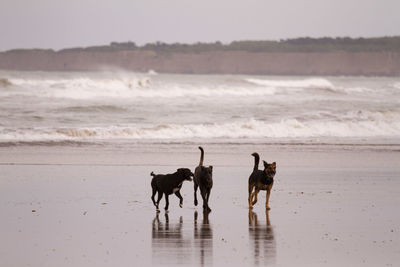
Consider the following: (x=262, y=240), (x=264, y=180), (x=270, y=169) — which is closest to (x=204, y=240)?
(x=262, y=240)

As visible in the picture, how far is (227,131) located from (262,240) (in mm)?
16827

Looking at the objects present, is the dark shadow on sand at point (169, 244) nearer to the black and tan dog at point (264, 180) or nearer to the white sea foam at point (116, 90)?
the black and tan dog at point (264, 180)

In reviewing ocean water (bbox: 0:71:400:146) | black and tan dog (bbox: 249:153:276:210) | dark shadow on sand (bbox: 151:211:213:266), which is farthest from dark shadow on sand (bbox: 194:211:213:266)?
ocean water (bbox: 0:71:400:146)

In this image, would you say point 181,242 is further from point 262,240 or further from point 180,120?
point 180,120

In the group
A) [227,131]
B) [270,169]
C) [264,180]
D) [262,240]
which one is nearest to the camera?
[262,240]

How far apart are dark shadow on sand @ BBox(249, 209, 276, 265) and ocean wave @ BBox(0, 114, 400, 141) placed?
13178mm

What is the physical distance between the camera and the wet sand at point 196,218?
6.92m

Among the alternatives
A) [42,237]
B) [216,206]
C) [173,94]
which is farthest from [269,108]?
[42,237]

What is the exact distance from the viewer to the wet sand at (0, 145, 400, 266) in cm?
692

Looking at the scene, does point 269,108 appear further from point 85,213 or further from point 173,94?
point 85,213

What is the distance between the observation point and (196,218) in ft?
30.0

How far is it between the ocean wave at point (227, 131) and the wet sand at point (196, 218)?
632 cm

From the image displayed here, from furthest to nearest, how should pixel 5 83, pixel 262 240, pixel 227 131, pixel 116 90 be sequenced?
pixel 116 90 → pixel 5 83 → pixel 227 131 → pixel 262 240

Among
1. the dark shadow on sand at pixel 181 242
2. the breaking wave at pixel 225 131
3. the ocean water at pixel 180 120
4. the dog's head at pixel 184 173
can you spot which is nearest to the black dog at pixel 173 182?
the dog's head at pixel 184 173
